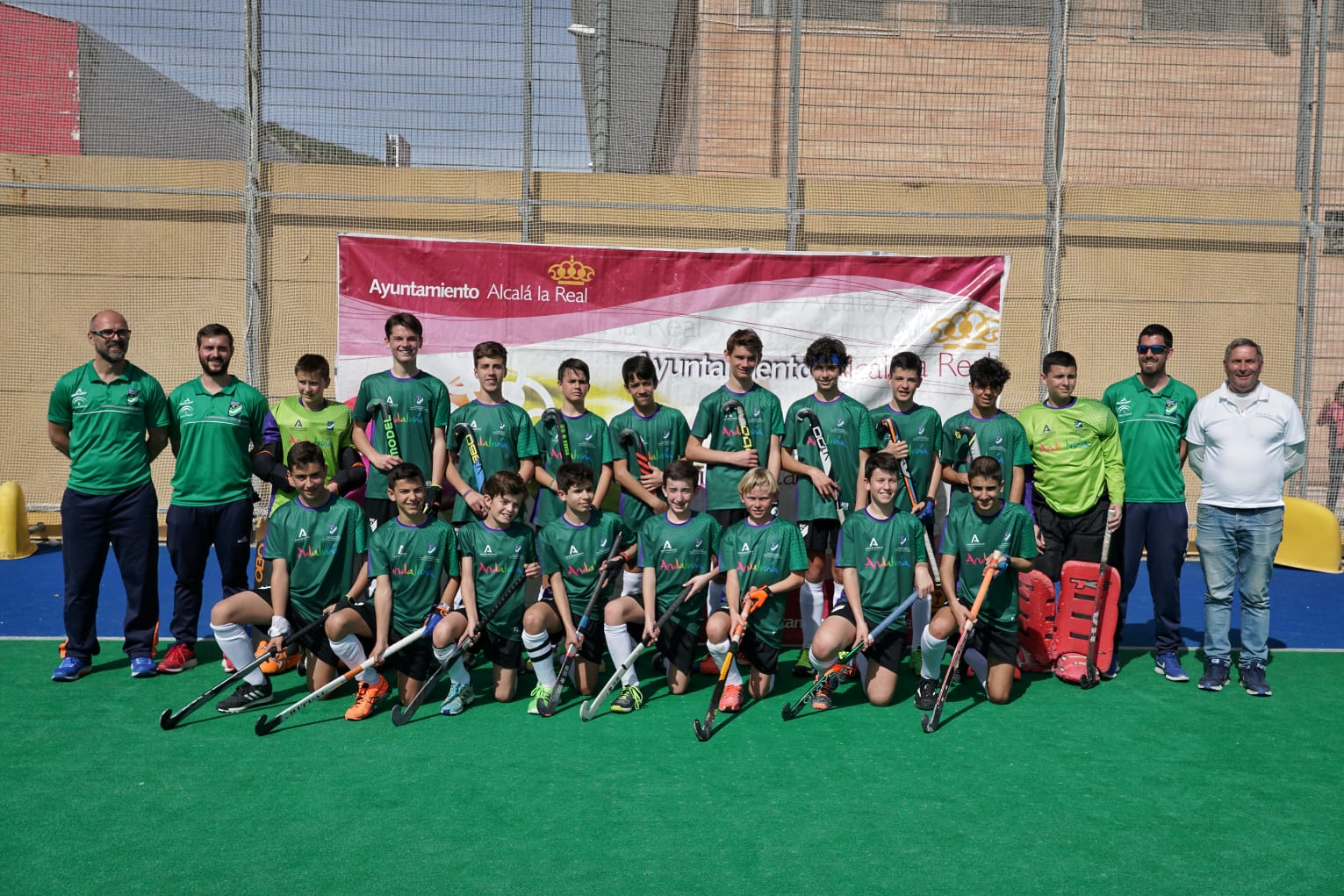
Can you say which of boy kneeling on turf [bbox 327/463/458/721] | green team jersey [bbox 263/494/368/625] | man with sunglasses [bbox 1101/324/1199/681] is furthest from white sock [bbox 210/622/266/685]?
man with sunglasses [bbox 1101/324/1199/681]

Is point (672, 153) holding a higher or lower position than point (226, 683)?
higher

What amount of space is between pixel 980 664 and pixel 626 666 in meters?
1.73

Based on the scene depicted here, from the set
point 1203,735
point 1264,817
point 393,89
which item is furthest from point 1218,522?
point 393,89

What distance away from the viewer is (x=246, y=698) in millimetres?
4633

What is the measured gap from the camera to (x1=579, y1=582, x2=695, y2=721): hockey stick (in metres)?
4.51

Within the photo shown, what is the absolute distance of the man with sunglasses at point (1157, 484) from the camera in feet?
17.5

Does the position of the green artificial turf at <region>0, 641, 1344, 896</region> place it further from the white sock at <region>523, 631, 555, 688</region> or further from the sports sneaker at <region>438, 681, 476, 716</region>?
the white sock at <region>523, 631, 555, 688</region>

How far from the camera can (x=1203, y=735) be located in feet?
14.5

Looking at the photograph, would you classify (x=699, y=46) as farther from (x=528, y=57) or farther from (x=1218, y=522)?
(x=1218, y=522)

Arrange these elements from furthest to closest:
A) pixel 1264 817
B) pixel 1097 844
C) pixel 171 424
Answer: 1. pixel 171 424
2. pixel 1264 817
3. pixel 1097 844

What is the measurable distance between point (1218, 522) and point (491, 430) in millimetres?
3733

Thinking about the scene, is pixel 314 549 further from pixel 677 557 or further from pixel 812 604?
pixel 812 604

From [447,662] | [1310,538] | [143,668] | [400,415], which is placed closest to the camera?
[447,662]

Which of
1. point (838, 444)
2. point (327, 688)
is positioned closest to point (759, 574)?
point (838, 444)
